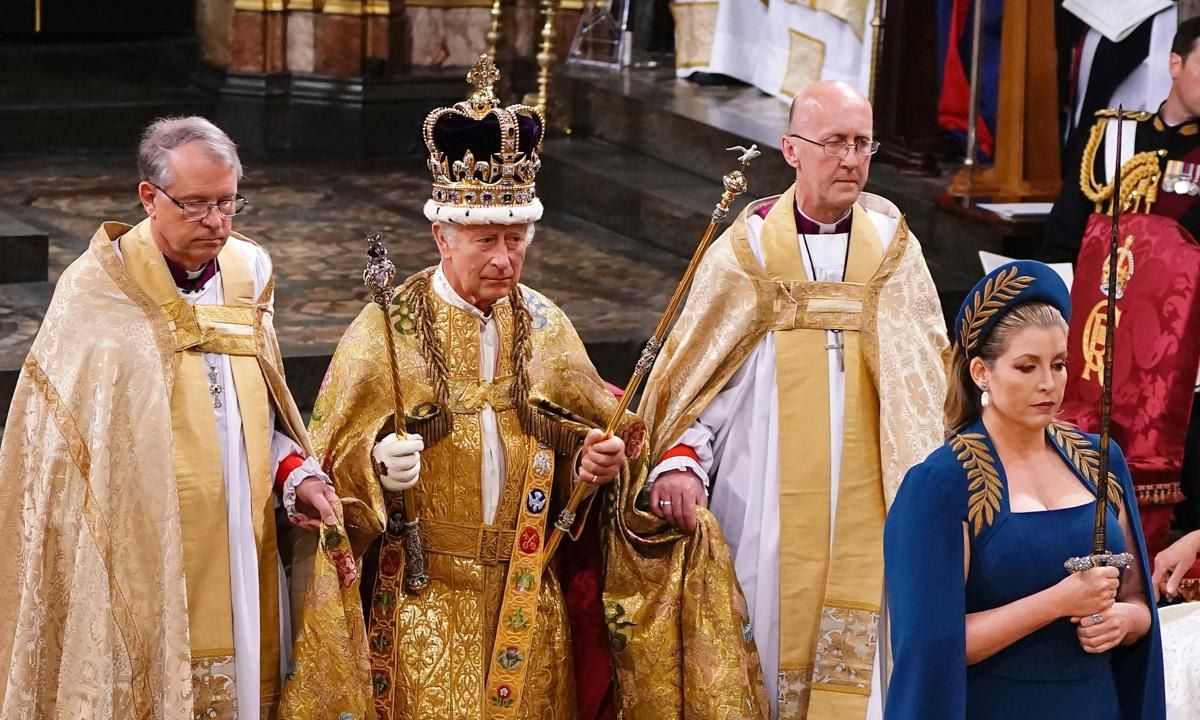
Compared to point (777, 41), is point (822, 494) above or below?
below

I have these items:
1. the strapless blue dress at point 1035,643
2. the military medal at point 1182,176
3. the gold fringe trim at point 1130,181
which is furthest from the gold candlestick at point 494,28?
the strapless blue dress at point 1035,643

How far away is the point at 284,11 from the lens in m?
11.5

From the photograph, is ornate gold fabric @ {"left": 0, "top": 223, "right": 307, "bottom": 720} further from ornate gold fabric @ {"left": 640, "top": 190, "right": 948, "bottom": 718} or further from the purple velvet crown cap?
ornate gold fabric @ {"left": 640, "top": 190, "right": 948, "bottom": 718}

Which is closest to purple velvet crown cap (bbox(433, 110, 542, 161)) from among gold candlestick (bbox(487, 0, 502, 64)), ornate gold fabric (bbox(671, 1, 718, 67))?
gold candlestick (bbox(487, 0, 502, 64))

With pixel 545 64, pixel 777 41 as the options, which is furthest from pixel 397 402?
pixel 777 41

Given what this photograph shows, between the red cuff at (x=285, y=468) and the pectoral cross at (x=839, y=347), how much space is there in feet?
4.59

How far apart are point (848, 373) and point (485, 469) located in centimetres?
101

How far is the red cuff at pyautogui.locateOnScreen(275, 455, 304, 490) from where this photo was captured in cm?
491

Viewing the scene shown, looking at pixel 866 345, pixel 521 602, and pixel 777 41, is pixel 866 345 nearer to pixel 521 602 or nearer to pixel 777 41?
pixel 521 602

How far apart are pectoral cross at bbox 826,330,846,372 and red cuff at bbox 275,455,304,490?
4.59 ft

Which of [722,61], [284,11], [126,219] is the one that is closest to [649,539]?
[126,219]

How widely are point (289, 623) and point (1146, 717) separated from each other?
220cm

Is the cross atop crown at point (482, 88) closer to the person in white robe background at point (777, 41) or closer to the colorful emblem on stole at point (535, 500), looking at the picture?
the colorful emblem on stole at point (535, 500)

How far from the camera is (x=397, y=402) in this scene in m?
4.76
